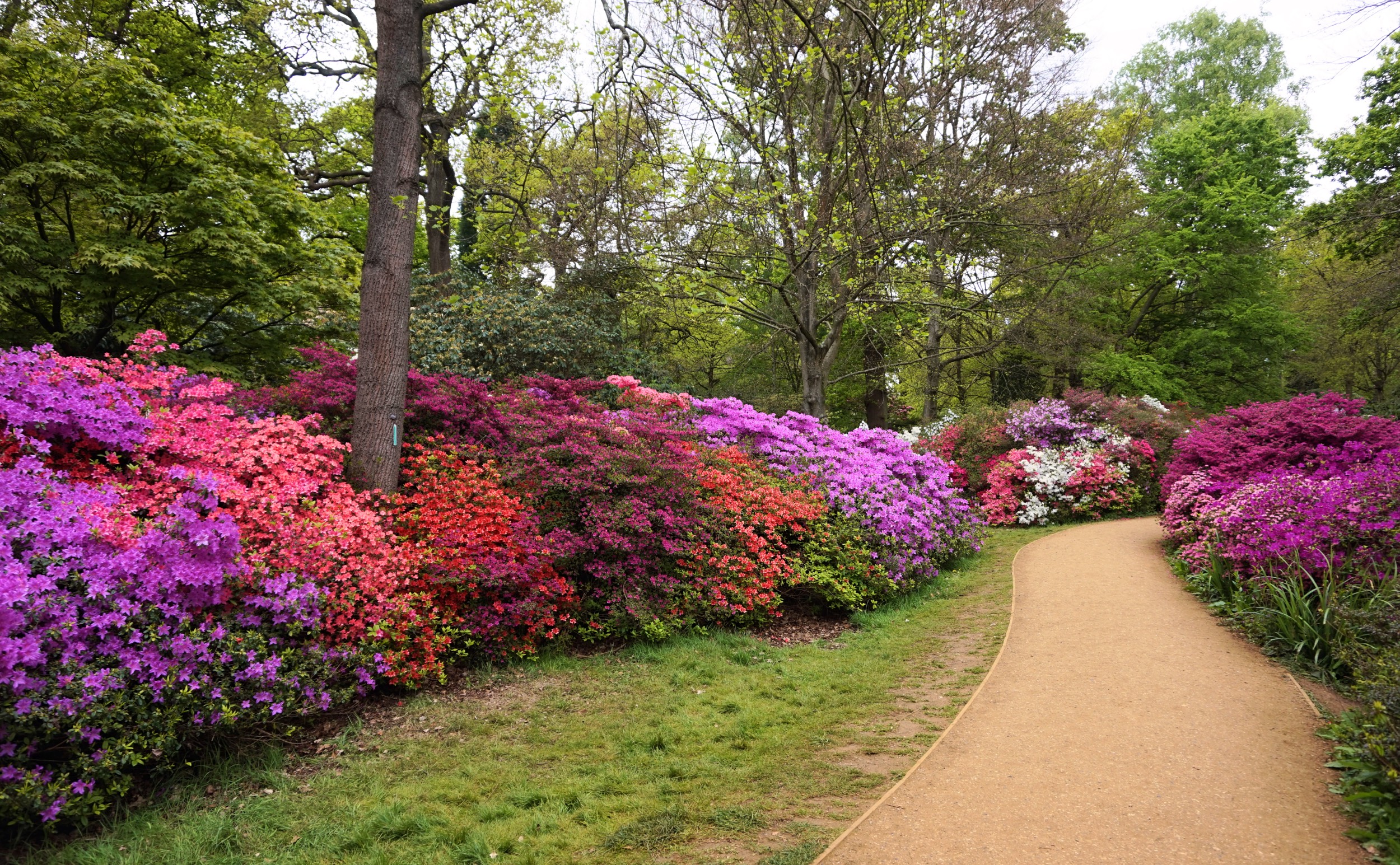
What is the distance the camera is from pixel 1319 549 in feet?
16.3

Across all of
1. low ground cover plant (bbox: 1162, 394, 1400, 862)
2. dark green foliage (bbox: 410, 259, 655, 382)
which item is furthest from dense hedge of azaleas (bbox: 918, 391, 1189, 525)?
dark green foliage (bbox: 410, 259, 655, 382)

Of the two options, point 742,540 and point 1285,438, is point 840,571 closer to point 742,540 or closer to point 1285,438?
point 742,540

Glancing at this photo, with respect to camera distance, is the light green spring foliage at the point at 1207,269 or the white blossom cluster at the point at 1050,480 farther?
the light green spring foliage at the point at 1207,269

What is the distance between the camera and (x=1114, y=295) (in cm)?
2056

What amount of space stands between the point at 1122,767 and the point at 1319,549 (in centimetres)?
318

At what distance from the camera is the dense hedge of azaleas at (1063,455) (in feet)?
38.7

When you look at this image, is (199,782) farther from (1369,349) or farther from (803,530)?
(1369,349)

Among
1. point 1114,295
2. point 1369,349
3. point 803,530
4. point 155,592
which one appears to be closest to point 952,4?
point 803,530

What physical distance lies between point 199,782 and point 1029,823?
383cm

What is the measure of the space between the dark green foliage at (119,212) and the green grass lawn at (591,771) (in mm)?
7093

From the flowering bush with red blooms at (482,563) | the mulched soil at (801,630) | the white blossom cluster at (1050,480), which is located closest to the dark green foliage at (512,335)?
the flowering bush with red blooms at (482,563)

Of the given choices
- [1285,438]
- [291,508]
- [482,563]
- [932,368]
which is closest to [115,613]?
[291,508]

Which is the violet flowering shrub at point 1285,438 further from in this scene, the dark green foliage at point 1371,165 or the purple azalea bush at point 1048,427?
the dark green foliage at point 1371,165

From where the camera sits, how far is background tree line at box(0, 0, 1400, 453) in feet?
20.7
